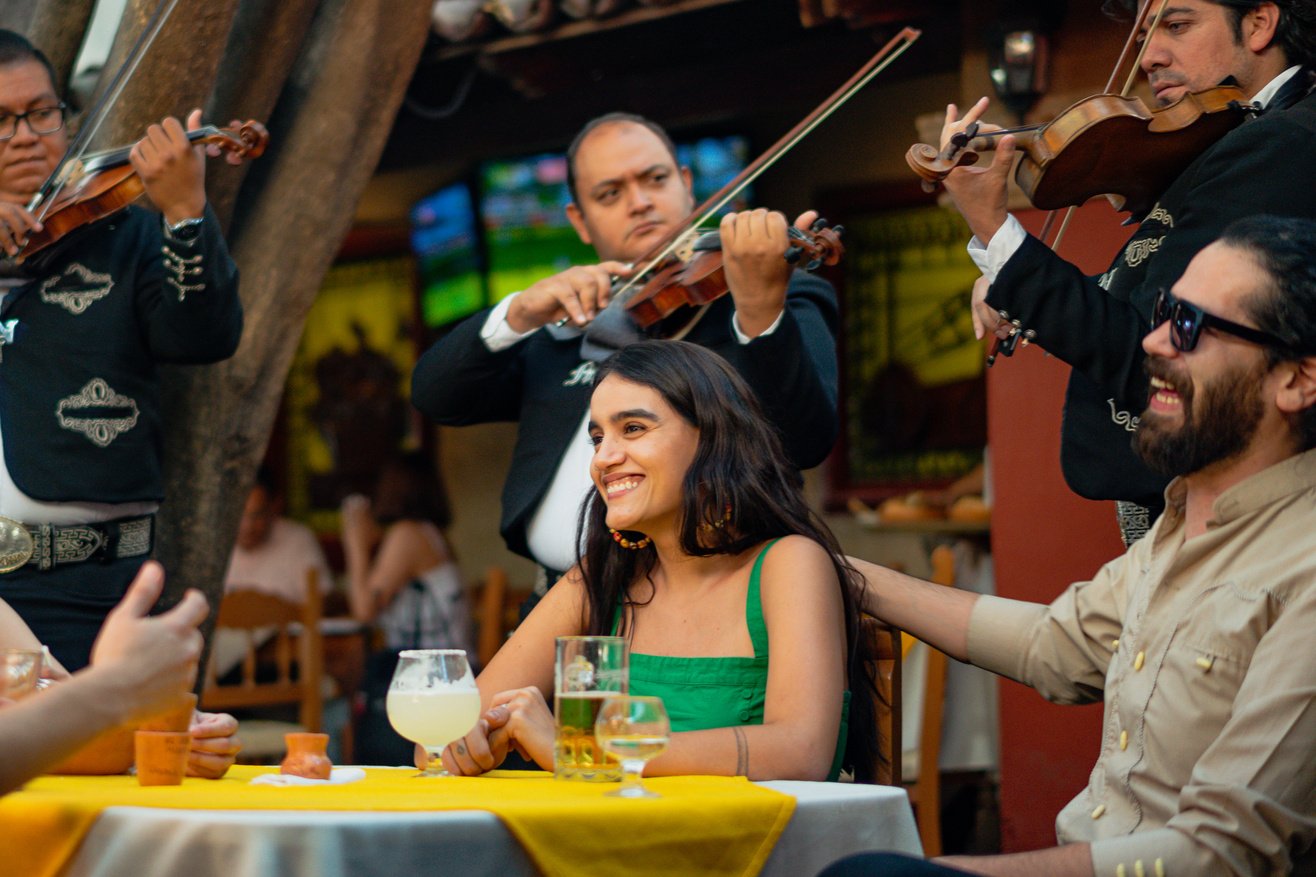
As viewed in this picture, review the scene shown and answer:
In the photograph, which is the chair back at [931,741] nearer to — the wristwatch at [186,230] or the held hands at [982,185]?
the held hands at [982,185]

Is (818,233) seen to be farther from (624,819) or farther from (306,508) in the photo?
(306,508)

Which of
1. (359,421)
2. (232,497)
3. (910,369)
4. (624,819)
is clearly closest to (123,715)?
(624,819)

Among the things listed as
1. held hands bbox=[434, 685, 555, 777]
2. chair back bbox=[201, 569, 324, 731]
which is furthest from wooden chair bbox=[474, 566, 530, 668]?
held hands bbox=[434, 685, 555, 777]

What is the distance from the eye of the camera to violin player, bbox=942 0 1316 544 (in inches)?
96.5

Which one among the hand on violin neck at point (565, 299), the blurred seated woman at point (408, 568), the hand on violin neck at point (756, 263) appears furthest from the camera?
the blurred seated woman at point (408, 568)

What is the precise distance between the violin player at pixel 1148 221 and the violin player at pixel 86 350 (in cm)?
154

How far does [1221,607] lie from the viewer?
2045 mm

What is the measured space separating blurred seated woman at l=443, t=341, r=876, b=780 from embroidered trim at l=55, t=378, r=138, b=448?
113 cm

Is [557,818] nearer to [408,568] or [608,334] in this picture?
[608,334]

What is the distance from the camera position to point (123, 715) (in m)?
1.66

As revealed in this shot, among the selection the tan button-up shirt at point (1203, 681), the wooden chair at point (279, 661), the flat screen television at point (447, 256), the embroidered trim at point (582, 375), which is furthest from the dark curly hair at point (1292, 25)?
the flat screen television at point (447, 256)

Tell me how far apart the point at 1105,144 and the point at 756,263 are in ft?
2.09

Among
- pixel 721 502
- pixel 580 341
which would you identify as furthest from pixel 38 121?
pixel 721 502

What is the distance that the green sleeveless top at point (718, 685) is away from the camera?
2.41m
